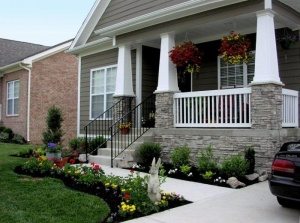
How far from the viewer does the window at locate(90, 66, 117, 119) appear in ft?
50.3

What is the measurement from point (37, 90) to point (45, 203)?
15.2 metres

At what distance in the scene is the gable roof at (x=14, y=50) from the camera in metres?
24.7

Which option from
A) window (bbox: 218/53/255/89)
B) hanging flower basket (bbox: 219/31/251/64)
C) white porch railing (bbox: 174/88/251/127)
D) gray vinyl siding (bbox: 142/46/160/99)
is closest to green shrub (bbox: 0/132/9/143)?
gray vinyl siding (bbox: 142/46/160/99)

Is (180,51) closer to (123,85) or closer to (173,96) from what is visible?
(173,96)

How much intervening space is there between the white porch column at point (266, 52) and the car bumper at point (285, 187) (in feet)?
12.8

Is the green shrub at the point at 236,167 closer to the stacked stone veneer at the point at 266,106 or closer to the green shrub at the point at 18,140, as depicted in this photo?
the stacked stone veneer at the point at 266,106

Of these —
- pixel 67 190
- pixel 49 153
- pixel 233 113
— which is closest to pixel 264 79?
pixel 233 113

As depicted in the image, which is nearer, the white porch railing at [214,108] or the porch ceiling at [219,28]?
the white porch railing at [214,108]

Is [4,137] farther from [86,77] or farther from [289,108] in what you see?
[289,108]

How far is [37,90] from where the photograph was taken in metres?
21.2

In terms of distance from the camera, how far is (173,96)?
37.7ft

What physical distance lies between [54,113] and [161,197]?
27.3ft

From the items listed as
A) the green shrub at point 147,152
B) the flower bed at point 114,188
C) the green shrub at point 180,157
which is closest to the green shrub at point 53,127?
the flower bed at point 114,188

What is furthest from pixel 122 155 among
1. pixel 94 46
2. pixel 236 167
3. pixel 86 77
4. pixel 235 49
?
pixel 86 77
